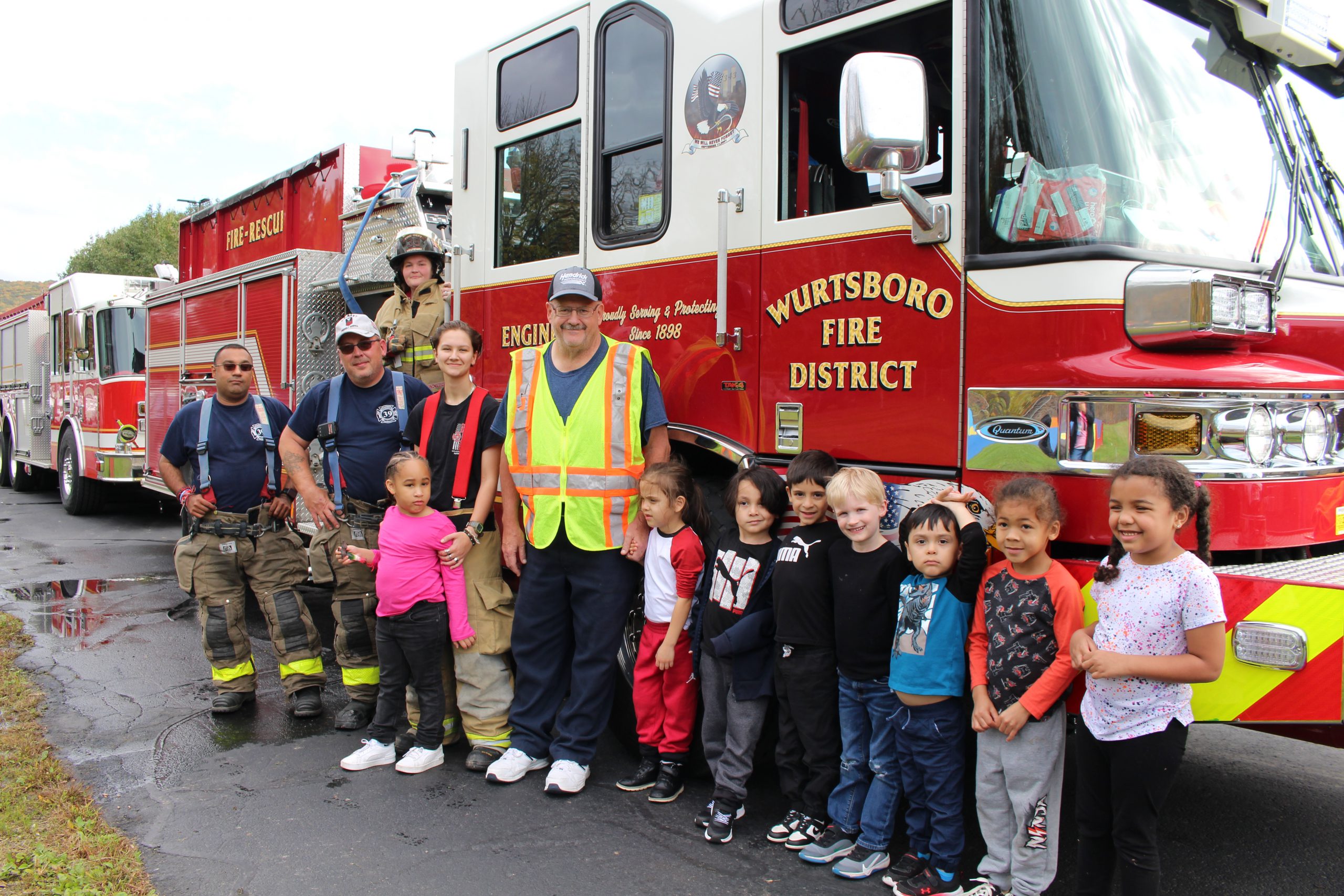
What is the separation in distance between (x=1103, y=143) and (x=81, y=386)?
41.8 ft

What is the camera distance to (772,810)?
3734 mm

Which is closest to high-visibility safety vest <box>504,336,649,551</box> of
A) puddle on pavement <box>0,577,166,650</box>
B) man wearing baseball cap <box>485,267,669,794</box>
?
man wearing baseball cap <box>485,267,669,794</box>

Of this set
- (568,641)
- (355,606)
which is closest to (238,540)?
(355,606)

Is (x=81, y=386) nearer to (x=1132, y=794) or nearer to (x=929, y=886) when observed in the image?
(x=929, y=886)

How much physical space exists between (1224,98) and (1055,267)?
97 centimetres

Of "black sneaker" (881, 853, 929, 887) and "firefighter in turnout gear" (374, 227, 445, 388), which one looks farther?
"firefighter in turnout gear" (374, 227, 445, 388)

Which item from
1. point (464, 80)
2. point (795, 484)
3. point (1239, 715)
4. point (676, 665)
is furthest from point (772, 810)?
point (464, 80)

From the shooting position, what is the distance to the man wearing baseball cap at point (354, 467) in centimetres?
462

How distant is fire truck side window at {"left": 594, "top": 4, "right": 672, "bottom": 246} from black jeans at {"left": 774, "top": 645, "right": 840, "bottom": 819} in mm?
1798

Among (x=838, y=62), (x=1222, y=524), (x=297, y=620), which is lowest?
(x=297, y=620)

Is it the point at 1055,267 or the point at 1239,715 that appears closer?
the point at 1239,715

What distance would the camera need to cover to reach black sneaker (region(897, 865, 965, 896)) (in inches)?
119

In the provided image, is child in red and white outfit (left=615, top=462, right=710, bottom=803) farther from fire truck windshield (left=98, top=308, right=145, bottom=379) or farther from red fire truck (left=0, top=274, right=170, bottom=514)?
fire truck windshield (left=98, top=308, right=145, bottom=379)

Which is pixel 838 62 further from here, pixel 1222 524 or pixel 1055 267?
pixel 1222 524
